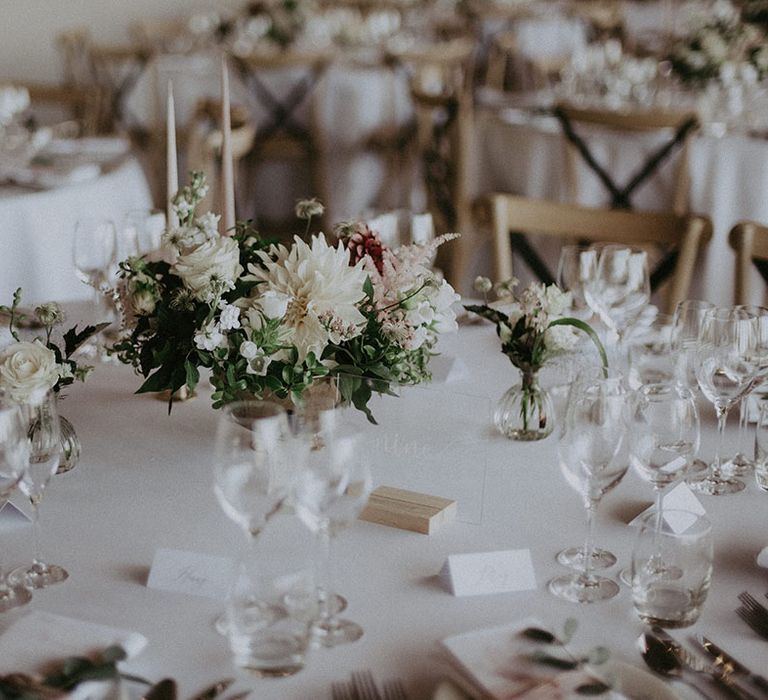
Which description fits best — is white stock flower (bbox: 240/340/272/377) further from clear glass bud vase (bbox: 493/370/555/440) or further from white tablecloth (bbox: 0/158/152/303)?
white tablecloth (bbox: 0/158/152/303)

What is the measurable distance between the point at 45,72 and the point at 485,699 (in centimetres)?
777

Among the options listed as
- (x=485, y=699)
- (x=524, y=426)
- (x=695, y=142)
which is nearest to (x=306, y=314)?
(x=524, y=426)

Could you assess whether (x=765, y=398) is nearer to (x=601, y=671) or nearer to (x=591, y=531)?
(x=591, y=531)

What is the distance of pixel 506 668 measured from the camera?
1073 millimetres

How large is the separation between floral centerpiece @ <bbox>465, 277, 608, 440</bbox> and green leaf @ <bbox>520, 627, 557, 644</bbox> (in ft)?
1.73

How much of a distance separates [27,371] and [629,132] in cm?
329

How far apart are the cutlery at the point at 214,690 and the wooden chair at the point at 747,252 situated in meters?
1.81

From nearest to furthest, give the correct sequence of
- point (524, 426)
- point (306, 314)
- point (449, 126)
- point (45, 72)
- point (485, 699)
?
point (485, 699) → point (306, 314) → point (524, 426) → point (449, 126) → point (45, 72)

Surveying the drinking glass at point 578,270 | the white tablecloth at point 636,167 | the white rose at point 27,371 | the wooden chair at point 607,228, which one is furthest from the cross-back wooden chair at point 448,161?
the white rose at point 27,371

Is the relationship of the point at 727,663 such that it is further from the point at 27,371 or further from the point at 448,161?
the point at 448,161

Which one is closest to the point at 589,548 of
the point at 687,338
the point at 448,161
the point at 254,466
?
the point at 254,466

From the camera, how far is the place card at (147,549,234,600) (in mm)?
1262

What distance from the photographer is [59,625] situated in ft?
3.78

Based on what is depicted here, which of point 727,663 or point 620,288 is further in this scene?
point 620,288
